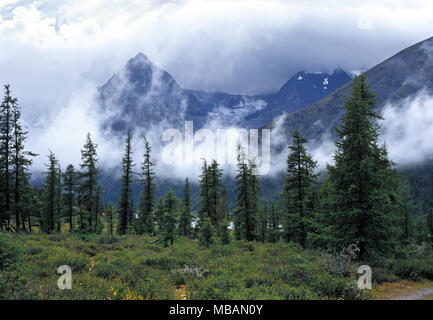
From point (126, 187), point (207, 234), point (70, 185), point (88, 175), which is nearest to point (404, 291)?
point (207, 234)

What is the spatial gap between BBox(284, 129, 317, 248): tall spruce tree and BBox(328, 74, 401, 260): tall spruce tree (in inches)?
412

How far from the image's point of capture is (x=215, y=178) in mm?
35094

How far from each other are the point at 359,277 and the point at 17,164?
28.0 metres

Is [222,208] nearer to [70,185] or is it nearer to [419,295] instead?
[70,185]

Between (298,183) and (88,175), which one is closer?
A: (298,183)

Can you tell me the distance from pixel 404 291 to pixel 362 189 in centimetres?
481

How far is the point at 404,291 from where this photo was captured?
9.06m

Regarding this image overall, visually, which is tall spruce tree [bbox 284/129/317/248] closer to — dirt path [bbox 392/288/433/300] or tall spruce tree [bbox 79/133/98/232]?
dirt path [bbox 392/288/433/300]

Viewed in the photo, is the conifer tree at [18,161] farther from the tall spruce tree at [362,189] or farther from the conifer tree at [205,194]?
the tall spruce tree at [362,189]

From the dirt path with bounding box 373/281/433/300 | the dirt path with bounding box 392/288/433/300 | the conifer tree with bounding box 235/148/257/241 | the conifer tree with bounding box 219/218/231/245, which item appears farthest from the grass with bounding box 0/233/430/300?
the conifer tree with bounding box 235/148/257/241

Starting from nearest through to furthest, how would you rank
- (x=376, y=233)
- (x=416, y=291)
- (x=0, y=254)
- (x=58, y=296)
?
(x=58, y=296) < (x=0, y=254) < (x=416, y=291) < (x=376, y=233)

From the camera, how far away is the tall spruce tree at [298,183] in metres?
23.8
